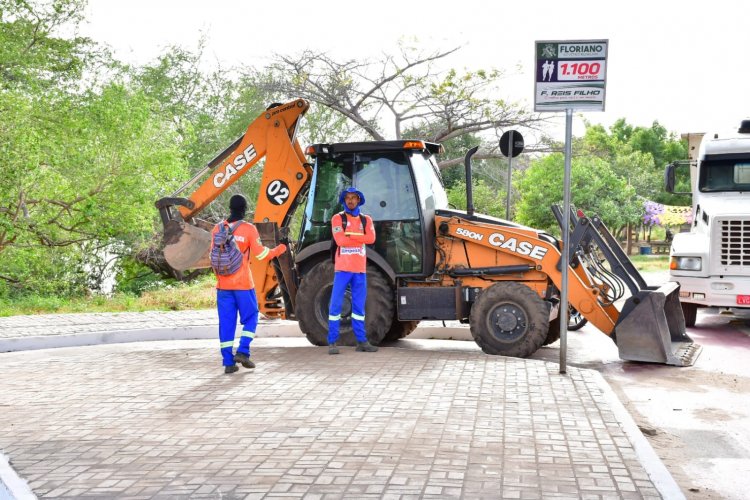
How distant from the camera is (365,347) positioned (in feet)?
37.6

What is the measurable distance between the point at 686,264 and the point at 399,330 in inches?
184

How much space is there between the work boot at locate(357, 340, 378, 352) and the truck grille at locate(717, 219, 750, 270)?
6062 mm

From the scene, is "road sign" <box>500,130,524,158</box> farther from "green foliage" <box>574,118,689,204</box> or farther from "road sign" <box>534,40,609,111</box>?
"green foliage" <box>574,118,689,204</box>

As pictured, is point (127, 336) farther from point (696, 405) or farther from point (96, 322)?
point (696, 405)

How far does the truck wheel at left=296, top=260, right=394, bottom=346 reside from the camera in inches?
472

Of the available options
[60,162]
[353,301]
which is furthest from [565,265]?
[60,162]

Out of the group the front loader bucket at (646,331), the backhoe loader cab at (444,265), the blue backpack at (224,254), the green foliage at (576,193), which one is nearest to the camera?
the blue backpack at (224,254)

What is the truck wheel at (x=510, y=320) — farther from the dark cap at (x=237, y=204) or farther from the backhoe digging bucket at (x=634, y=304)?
the dark cap at (x=237, y=204)

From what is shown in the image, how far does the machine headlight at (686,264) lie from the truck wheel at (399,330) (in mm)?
4343

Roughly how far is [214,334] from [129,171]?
35.4 ft

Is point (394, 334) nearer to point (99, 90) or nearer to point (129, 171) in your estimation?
point (129, 171)

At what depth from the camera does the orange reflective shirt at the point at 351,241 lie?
11141 millimetres

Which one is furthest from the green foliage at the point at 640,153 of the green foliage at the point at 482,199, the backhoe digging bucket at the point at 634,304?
the backhoe digging bucket at the point at 634,304

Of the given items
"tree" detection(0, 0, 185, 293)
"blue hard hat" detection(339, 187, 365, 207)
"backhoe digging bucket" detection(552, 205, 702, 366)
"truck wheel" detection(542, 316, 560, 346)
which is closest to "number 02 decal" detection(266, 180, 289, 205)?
"blue hard hat" detection(339, 187, 365, 207)
